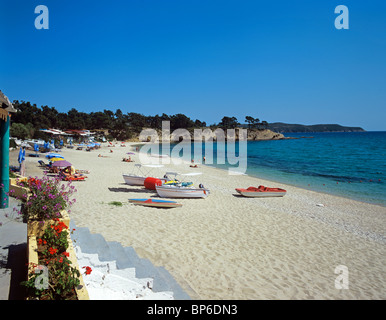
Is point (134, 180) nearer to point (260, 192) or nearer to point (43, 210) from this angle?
point (260, 192)

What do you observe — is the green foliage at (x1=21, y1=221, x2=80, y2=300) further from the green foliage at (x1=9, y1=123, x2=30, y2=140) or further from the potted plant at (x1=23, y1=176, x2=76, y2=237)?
the green foliage at (x1=9, y1=123, x2=30, y2=140)

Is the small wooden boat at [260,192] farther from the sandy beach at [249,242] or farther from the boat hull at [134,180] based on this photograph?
the boat hull at [134,180]

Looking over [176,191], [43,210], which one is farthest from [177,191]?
[43,210]

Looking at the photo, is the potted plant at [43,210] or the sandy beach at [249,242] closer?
the potted plant at [43,210]

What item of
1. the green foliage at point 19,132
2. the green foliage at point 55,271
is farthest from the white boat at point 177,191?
the green foliage at point 19,132

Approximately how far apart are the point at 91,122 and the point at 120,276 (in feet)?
315

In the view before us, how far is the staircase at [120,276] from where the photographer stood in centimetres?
448

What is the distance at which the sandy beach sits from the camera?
623cm

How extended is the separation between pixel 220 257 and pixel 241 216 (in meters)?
4.84

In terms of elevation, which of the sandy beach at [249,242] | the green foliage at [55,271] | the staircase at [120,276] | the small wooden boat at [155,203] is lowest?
the sandy beach at [249,242]

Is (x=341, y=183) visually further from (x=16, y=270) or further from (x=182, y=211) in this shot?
(x=16, y=270)

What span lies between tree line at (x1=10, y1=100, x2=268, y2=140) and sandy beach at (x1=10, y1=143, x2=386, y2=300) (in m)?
12.1

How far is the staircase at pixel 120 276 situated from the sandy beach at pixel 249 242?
663mm

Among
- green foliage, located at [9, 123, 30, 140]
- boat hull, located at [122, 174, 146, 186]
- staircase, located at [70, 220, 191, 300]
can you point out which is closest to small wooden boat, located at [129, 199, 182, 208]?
boat hull, located at [122, 174, 146, 186]
